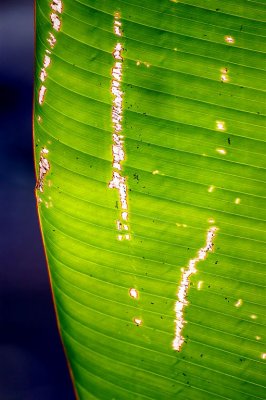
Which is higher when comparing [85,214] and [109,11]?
[109,11]

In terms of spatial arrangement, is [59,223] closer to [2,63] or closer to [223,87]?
[223,87]

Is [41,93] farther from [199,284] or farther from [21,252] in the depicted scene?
[21,252]

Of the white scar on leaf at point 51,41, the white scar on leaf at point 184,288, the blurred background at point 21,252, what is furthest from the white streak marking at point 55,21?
the blurred background at point 21,252

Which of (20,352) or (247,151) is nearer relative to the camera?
(247,151)

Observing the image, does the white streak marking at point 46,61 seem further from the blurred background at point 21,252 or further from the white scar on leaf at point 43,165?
the blurred background at point 21,252

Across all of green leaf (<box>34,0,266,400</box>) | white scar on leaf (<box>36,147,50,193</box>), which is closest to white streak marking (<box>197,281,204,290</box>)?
green leaf (<box>34,0,266,400</box>)

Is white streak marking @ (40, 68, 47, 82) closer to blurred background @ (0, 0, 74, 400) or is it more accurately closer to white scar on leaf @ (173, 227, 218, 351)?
white scar on leaf @ (173, 227, 218, 351)

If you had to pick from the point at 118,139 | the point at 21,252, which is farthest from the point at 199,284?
the point at 21,252

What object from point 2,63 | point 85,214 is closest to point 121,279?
point 85,214
